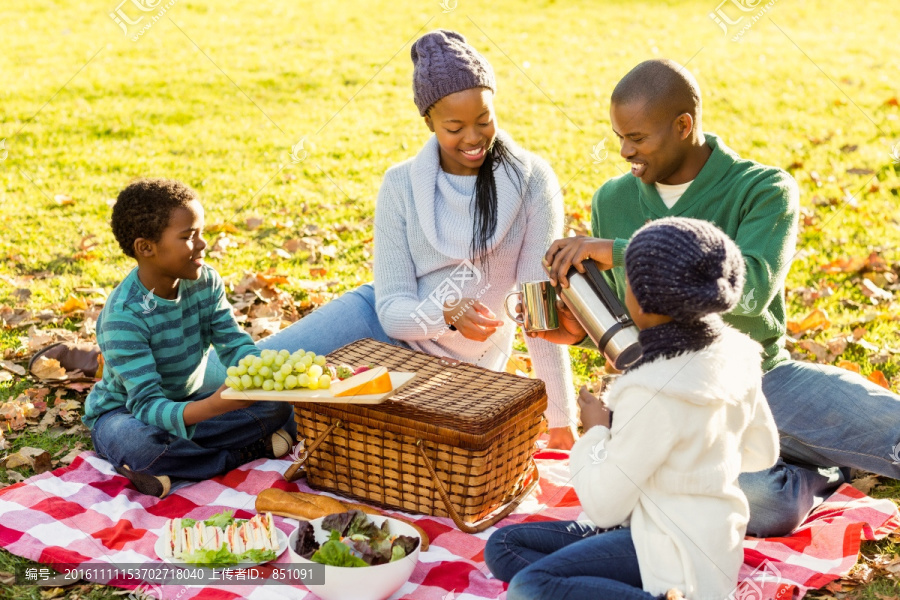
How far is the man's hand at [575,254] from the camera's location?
9.45 feet

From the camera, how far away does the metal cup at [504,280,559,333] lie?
310cm

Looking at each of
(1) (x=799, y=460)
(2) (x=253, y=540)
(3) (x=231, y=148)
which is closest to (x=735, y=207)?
(1) (x=799, y=460)

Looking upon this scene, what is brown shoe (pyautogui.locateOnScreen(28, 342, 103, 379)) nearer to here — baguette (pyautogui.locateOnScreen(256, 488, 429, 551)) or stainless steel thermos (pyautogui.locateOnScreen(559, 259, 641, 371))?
baguette (pyautogui.locateOnScreen(256, 488, 429, 551))

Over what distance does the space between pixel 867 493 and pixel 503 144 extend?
6.07 ft

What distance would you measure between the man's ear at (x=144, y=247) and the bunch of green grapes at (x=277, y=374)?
621 millimetres

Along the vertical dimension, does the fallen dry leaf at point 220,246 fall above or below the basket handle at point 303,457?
above

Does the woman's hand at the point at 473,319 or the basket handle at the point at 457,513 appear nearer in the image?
the basket handle at the point at 457,513

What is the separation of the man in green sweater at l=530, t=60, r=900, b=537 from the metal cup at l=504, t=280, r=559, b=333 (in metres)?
0.08

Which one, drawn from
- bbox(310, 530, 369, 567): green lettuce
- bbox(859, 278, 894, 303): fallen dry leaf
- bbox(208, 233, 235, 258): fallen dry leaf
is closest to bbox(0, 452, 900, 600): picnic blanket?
bbox(310, 530, 369, 567): green lettuce

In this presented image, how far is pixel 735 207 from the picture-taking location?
10.2 ft
